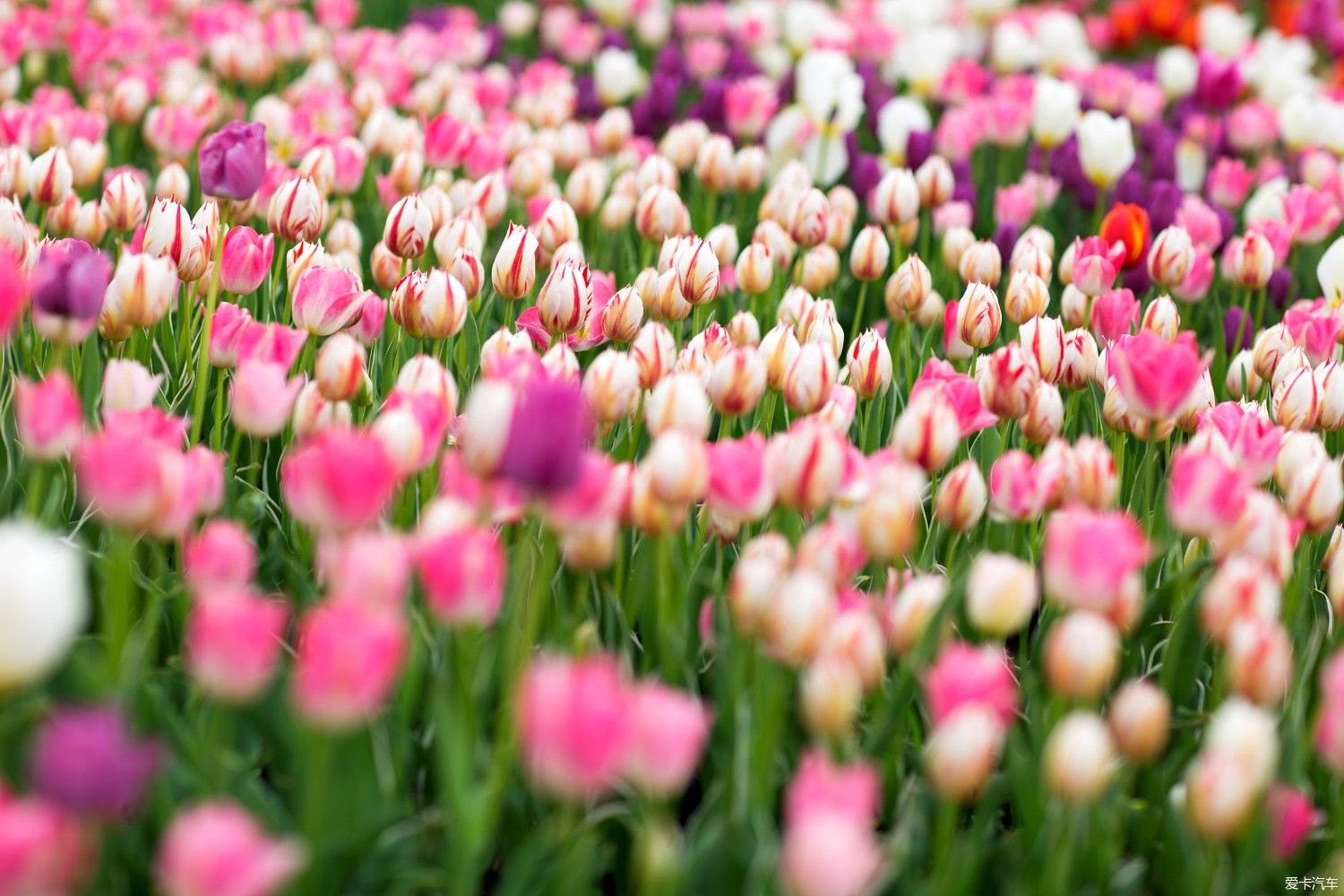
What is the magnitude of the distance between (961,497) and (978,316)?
0.70 meters

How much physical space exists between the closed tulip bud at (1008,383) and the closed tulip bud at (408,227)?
991 mm

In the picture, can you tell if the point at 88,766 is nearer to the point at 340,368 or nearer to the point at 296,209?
the point at 340,368

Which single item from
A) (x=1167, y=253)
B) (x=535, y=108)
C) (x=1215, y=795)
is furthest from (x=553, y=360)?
(x=535, y=108)

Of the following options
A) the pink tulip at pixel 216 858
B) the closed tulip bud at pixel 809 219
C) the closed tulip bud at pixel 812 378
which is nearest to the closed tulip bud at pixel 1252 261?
the closed tulip bud at pixel 809 219

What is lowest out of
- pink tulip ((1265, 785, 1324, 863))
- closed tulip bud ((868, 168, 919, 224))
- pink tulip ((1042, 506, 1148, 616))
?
closed tulip bud ((868, 168, 919, 224))

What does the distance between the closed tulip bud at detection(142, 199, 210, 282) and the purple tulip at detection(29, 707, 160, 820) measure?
124cm

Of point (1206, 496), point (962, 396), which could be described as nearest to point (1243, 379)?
point (962, 396)

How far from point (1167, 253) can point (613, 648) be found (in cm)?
157

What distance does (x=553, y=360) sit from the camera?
1.98m

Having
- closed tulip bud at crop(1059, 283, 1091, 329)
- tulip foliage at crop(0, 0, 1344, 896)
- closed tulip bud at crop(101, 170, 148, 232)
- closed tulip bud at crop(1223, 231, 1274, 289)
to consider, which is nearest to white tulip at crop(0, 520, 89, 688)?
tulip foliage at crop(0, 0, 1344, 896)

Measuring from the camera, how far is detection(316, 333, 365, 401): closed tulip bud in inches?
69.6

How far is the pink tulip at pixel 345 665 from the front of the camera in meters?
1.12

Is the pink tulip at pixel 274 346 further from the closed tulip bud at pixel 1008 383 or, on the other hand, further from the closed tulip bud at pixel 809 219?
the closed tulip bud at pixel 809 219

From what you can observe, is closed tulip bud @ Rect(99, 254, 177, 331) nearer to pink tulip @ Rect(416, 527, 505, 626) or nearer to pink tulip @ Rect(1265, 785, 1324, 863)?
pink tulip @ Rect(416, 527, 505, 626)
